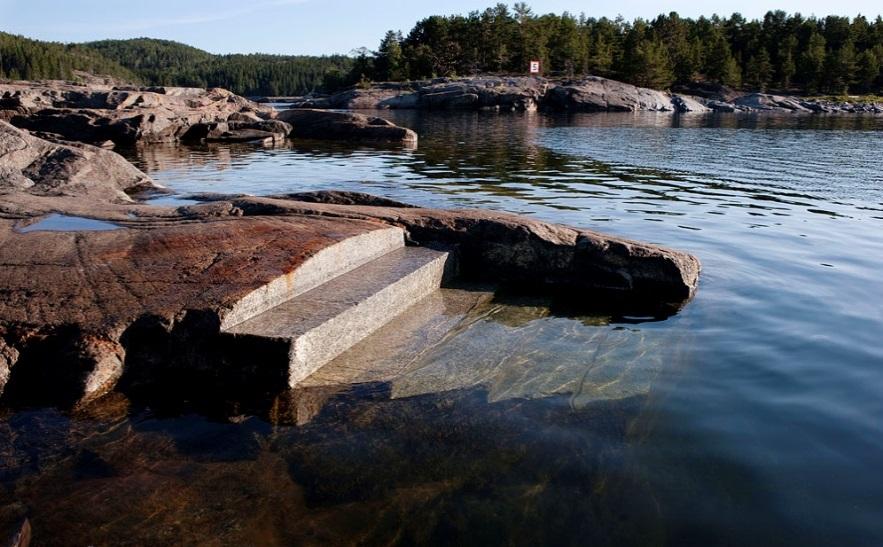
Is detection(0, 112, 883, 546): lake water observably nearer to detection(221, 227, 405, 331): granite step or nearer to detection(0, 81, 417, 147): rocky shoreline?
detection(221, 227, 405, 331): granite step

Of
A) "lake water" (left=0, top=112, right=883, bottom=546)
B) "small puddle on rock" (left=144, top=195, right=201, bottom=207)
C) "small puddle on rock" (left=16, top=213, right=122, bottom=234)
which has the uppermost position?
"small puddle on rock" (left=16, top=213, right=122, bottom=234)

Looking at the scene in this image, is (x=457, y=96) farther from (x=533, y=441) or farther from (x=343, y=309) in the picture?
(x=533, y=441)

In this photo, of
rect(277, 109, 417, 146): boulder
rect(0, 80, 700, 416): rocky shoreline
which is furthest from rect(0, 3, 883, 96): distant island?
rect(0, 80, 700, 416): rocky shoreline


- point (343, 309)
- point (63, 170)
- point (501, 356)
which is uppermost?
point (63, 170)

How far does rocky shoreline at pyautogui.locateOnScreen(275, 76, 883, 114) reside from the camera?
69375mm

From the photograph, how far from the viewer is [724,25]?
372ft

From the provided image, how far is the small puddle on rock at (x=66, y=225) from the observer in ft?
Answer: 22.1

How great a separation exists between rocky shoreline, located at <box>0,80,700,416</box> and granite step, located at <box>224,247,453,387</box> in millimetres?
130

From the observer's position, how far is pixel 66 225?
7082 millimetres

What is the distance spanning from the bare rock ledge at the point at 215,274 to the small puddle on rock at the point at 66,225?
0.04m

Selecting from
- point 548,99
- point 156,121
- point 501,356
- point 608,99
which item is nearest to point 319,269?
point 501,356

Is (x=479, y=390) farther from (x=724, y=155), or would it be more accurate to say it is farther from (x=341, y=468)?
(x=724, y=155)

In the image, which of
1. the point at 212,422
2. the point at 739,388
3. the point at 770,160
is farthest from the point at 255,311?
the point at 770,160

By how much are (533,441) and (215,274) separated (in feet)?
9.99
